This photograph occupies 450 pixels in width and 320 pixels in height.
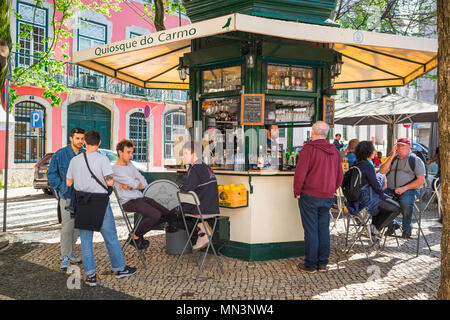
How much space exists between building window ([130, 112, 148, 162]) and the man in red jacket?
19.9 metres

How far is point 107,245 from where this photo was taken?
535 centimetres

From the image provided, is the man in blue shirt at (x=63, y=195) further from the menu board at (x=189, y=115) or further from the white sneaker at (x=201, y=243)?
the menu board at (x=189, y=115)

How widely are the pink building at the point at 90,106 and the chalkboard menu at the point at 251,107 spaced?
1066 centimetres

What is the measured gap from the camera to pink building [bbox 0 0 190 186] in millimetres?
19328

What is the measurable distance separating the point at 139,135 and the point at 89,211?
67.5 ft

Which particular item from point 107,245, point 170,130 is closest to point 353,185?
point 107,245

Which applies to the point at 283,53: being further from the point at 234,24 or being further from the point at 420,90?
the point at 420,90

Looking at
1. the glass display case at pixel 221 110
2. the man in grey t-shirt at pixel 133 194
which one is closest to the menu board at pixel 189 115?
the glass display case at pixel 221 110

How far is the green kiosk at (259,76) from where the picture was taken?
232 inches

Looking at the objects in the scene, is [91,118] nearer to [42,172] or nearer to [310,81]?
[42,172]

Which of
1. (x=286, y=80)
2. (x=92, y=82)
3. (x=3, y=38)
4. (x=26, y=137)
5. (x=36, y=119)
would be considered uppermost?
(x=92, y=82)

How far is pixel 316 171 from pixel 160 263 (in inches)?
97.3

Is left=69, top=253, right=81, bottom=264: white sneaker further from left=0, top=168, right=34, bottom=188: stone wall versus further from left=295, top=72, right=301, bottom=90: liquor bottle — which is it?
left=0, top=168, right=34, bottom=188: stone wall
